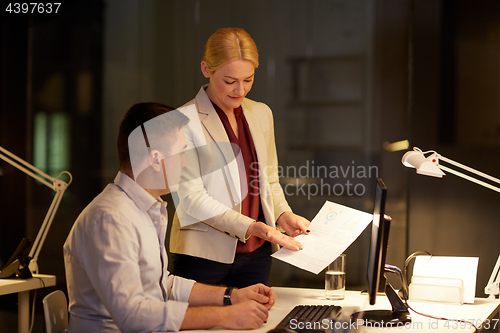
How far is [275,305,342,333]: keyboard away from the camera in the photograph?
139cm

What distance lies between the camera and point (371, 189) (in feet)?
9.78

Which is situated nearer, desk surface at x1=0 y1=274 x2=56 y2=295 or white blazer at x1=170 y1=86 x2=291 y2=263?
white blazer at x1=170 y1=86 x2=291 y2=263

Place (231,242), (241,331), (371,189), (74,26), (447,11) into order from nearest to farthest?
(241,331) < (231,242) < (447,11) < (371,189) < (74,26)

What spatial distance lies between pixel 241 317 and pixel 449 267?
3.26 feet

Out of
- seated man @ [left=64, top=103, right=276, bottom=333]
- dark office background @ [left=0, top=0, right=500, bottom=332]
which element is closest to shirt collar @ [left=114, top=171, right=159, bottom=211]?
seated man @ [left=64, top=103, right=276, bottom=333]

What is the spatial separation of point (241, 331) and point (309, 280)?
1.79m

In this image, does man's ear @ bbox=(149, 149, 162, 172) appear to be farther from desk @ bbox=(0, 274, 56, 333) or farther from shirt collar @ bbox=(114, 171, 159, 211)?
desk @ bbox=(0, 274, 56, 333)

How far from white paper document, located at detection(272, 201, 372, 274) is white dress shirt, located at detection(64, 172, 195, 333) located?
484 mm

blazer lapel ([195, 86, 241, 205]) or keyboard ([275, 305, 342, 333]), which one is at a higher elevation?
blazer lapel ([195, 86, 241, 205])

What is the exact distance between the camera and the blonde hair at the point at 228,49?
199cm

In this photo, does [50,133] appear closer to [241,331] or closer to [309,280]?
[309,280]

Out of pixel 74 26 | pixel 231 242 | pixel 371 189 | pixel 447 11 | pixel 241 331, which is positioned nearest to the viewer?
pixel 241 331

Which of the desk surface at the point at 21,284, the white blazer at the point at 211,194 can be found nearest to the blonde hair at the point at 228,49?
the white blazer at the point at 211,194

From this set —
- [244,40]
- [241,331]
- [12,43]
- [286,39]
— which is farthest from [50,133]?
[241,331]
